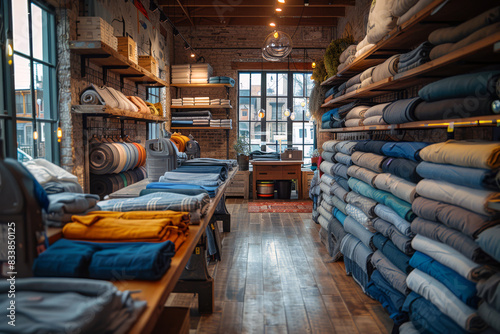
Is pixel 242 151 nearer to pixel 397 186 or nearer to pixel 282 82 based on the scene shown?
pixel 282 82

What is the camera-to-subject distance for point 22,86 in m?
3.60

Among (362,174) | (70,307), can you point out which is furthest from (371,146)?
(70,307)

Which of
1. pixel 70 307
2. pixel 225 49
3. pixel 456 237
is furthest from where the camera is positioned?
pixel 225 49

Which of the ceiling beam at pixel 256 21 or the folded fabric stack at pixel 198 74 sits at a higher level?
the ceiling beam at pixel 256 21

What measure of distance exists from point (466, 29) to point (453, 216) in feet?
3.22

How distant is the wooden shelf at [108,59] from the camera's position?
13.6 feet

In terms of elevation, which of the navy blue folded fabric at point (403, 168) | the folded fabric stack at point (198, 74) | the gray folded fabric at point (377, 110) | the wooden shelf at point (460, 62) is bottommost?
the navy blue folded fabric at point (403, 168)

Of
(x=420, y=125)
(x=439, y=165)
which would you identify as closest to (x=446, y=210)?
(x=439, y=165)

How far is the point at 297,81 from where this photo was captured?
9594 mm

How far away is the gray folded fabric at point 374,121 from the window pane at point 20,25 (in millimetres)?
3266

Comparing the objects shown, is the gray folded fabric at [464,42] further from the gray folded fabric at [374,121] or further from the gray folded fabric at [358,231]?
the gray folded fabric at [358,231]

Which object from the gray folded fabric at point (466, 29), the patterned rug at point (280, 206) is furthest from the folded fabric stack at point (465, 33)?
the patterned rug at point (280, 206)

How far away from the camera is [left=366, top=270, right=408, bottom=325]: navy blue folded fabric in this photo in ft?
8.59

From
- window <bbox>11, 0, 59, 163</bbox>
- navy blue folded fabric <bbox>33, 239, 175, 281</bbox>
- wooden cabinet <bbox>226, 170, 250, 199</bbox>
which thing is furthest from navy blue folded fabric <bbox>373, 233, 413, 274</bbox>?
wooden cabinet <bbox>226, 170, 250, 199</bbox>
